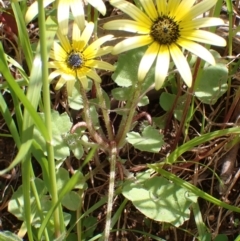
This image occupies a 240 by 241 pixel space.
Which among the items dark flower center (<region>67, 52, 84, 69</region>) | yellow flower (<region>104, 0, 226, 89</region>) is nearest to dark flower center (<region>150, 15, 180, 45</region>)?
yellow flower (<region>104, 0, 226, 89</region>)

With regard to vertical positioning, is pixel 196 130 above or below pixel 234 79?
below

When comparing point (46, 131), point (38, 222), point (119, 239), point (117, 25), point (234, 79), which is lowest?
point (119, 239)

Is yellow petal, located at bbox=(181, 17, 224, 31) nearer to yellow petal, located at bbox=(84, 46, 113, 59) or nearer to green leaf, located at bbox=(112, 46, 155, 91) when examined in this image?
yellow petal, located at bbox=(84, 46, 113, 59)

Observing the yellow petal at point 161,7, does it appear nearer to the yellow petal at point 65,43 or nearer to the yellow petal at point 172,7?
the yellow petal at point 172,7

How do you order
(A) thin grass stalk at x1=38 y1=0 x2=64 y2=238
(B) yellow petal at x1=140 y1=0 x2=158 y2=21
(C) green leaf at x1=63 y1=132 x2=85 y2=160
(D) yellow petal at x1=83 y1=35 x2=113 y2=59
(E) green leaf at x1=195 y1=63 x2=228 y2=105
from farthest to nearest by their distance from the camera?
(E) green leaf at x1=195 y1=63 x2=228 y2=105, (C) green leaf at x1=63 y1=132 x2=85 y2=160, (D) yellow petal at x1=83 y1=35 x2=113 y2=59, (B) yellow petal at x1=140 y1=0 x2=158 y2=21, (A) thin grass stalk at x1=38 y1=0 x2=64 y2=238

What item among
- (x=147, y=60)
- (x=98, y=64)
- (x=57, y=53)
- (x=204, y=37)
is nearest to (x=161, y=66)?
(x=147, y=60)

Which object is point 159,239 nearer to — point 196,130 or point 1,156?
point 196,130

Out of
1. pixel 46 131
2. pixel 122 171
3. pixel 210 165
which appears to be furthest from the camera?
pixel 210 165

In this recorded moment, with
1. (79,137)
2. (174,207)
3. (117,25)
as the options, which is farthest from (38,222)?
(117,25)

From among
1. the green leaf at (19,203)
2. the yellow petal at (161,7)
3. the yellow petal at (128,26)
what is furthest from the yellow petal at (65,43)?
the green leaf at (19,203)
